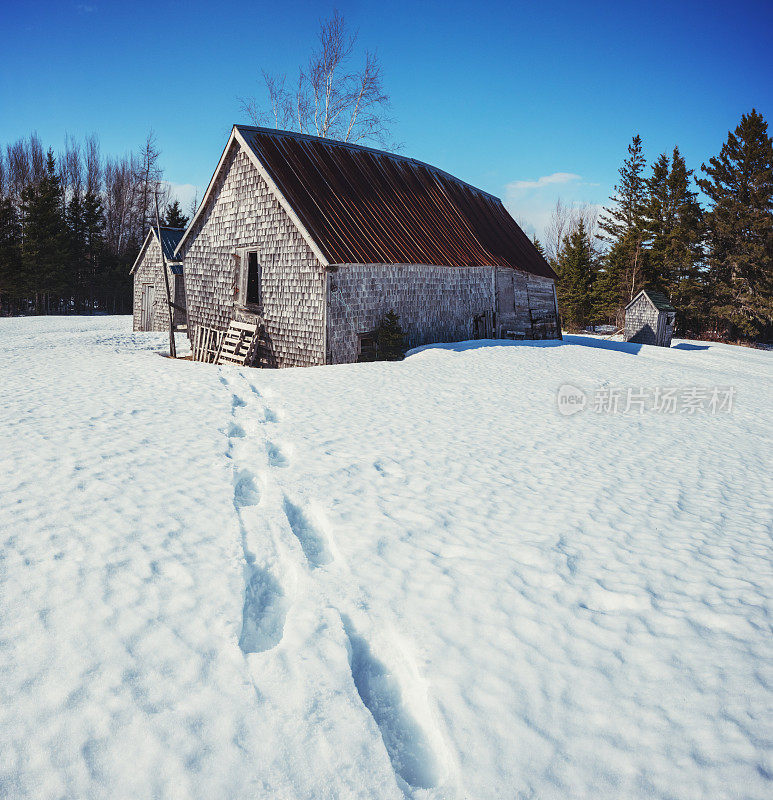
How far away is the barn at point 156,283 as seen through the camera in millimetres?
23875

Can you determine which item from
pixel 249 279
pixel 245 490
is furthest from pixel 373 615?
pixel 249 279

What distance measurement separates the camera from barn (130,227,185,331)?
23875mm

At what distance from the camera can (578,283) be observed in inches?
1592

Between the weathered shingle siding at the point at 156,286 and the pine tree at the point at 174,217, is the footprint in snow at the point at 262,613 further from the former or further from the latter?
the pine tree at the point at 174,217

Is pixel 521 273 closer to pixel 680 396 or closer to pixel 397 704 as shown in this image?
pixel 680 396

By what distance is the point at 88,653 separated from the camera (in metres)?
2.85

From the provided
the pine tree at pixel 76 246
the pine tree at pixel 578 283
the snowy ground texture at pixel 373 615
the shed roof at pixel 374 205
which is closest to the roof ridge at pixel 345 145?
the shed roof at pixel 374 205

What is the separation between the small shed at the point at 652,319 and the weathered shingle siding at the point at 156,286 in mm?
25494

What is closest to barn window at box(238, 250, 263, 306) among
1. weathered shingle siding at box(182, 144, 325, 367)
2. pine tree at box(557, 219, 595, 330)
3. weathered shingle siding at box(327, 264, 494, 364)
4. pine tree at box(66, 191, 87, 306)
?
weathered shingle siding at box(182, 144, 325, 367)

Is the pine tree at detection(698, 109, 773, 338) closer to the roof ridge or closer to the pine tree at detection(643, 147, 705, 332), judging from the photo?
the pine tree at detection(643, 147, 705, 332)

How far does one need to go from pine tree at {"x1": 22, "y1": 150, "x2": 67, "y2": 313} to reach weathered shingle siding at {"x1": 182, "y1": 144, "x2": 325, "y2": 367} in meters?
24.1

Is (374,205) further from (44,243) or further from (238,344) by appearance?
(44,243)

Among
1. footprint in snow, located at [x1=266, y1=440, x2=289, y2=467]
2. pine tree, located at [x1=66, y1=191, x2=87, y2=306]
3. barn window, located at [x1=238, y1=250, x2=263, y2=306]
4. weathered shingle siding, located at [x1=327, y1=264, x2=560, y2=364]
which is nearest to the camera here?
footprint in snow, located at [x1=266, y1=440, x2=289, y2=467]

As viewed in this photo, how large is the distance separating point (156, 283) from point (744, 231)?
38172 mm
